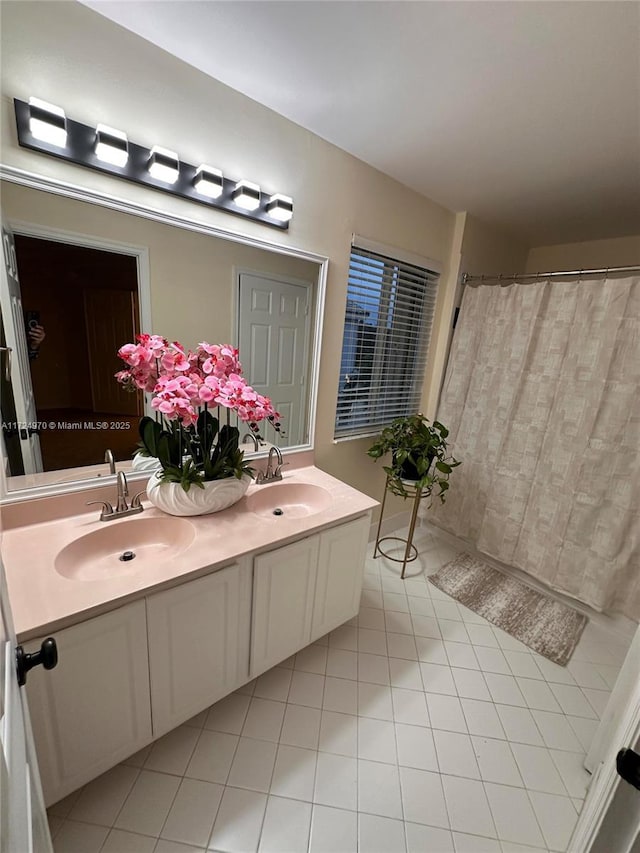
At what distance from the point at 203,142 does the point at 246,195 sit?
0.71 feet

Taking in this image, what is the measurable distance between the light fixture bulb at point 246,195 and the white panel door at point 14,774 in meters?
1.42

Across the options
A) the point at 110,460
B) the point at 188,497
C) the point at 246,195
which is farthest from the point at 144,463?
the point at 246,195

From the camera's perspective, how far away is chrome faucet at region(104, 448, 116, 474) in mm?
1266

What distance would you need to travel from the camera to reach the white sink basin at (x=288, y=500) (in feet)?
5.06

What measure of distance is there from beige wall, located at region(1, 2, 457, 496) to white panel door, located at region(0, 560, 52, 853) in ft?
3.91

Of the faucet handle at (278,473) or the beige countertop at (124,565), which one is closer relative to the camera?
the beige countertop at (124,565)

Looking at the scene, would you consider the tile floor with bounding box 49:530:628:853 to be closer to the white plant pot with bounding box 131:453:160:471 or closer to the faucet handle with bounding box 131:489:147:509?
the faucet handle with bounding box 131:489:147:509

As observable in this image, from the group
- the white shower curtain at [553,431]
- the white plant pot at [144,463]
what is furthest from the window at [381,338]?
the white plant pot at [144,463]

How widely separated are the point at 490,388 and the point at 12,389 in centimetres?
237

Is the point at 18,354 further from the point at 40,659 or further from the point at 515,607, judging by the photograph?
the point at 515,607

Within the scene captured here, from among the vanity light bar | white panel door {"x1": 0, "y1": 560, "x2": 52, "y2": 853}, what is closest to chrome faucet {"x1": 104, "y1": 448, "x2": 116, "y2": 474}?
white panel door {"x1": 0, "y1": 560, "x2": 52, "y2": 853}

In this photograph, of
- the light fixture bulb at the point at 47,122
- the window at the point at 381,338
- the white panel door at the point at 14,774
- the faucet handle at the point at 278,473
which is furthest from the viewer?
the window at the point at 381,338

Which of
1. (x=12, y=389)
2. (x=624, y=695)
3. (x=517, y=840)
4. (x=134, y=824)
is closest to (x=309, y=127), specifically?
(x=12, y=389)

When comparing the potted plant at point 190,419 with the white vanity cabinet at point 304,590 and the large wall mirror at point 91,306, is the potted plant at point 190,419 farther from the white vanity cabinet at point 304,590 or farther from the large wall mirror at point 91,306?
the white vanity cabinet at point 304,590
